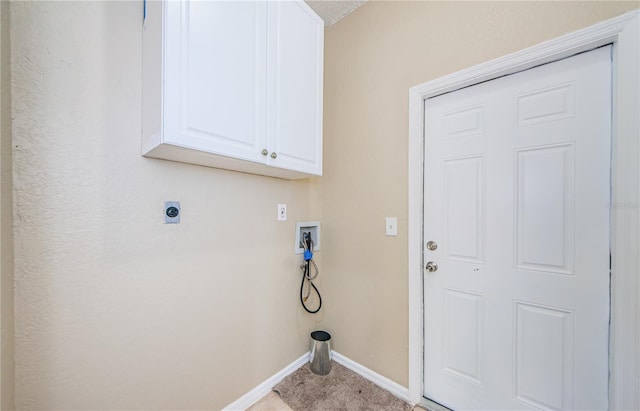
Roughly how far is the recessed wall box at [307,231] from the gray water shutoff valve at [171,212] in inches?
31.3

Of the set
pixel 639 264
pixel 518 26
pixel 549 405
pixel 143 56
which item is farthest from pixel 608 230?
pixel 143 56

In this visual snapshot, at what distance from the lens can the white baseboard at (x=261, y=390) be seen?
4.63 ft

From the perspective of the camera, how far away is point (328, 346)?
1740mm

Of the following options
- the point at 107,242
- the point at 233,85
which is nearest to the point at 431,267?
the point at 233,85

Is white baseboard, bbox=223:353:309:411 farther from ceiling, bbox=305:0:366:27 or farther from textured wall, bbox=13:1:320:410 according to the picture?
ceiling, bbox=305:0:366:27

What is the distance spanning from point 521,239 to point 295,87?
1.39 m

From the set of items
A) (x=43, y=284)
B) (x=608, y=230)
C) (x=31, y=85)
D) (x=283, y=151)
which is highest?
(x=31, y=85)

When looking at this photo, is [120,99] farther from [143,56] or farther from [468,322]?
[468,322]

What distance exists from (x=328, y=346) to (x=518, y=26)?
6.96 feet

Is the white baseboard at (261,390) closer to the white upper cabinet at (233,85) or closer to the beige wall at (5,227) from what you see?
the beige wall at (5,227)

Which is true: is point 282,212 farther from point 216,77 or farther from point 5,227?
point 5,227

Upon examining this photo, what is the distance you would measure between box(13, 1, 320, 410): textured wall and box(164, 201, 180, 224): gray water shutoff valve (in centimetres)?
3

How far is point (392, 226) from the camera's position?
156 cm

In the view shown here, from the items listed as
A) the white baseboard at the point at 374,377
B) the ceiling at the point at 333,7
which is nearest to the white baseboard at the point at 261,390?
the white baseboard at the point at 374,377
